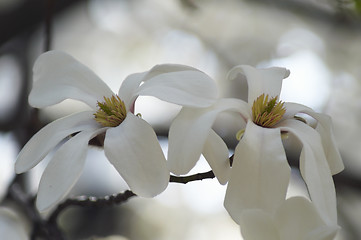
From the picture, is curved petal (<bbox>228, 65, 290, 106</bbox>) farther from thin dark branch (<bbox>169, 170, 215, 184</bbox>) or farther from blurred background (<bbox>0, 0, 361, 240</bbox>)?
blurred background (<bbox>0, 0, 361, 240</bbox>)

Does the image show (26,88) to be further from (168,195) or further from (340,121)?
(340,121)

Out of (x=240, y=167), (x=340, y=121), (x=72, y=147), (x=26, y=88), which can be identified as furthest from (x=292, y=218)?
(x=340, y=121)

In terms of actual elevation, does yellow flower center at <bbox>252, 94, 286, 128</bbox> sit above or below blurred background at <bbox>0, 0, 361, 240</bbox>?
above

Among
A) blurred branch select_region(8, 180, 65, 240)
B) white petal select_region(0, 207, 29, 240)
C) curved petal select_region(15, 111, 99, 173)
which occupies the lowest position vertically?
blurred branch select_region(8, 180, 65, 240)

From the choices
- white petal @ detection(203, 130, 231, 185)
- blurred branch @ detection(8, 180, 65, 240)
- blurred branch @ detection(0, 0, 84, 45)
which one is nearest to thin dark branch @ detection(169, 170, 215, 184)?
white petal @ detection(203, 130, 231, 185)

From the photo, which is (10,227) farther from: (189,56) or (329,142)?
(189,56)

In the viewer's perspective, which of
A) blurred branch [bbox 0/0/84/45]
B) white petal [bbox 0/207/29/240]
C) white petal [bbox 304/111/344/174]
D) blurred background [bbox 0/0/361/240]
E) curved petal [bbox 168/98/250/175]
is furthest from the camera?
blurred background [bbox 0/0/361/240]
